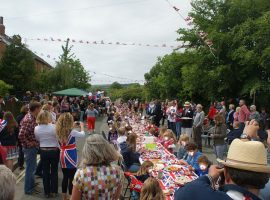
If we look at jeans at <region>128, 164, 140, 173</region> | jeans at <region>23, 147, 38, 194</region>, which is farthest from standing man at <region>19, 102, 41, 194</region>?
jeans at <region>128, 164, 140, 173</region>

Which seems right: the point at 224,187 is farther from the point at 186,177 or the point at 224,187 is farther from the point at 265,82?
the point at 265,82

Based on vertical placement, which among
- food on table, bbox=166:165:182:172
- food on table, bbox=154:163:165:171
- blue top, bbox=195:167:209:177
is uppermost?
food on table, bbox=154:163:165:171

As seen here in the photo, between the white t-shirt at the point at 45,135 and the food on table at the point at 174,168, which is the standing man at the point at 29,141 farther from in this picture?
the food on table at the point at 174,168

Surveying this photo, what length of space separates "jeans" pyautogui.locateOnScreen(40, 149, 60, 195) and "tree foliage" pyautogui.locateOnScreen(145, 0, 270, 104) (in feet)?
53.1

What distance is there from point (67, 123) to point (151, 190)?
227cm

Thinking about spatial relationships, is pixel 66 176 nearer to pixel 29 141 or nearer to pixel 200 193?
pixel 29 141

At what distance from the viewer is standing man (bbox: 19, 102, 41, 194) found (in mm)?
7691

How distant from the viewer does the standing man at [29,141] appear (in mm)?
7691

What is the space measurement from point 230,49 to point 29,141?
20.0 m

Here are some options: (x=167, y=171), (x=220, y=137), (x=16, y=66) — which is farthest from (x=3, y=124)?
(x=16, y=66)

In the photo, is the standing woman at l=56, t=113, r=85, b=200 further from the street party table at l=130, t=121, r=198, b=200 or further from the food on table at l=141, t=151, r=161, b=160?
the food on table at l=141, t=151, r=161, b=160

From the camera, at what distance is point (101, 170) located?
3.79m

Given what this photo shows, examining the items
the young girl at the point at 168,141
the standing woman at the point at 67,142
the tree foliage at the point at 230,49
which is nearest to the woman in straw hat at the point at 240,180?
the standing woman at the point at 67,142

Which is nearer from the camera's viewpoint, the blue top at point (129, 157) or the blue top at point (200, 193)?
the blue top at point (200, 193)
